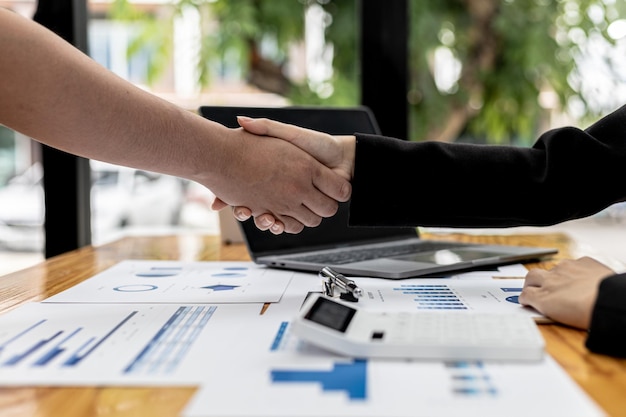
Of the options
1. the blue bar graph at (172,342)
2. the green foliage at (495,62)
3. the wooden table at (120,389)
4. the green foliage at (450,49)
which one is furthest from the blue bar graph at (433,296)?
the green foliage at (495,62)

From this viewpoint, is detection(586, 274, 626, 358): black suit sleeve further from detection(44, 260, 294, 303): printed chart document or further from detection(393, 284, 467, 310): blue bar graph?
detection(44, 260, 294, 303): printed chart document

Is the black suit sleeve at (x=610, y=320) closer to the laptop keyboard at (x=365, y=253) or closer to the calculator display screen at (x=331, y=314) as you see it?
the calculator display screen at (x=331, y=314)

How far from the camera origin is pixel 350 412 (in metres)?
0.43

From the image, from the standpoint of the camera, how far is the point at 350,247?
1200mm

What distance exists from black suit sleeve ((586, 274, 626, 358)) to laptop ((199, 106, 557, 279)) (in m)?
0.36

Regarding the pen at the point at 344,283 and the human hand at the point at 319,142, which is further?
the human hand at the point at 319,142

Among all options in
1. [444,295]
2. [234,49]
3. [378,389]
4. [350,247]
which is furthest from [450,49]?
[378,389]

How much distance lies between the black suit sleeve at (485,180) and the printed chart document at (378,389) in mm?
339

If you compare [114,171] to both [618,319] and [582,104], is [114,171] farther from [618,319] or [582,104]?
[618,319]

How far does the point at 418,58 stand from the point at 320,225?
136 cm

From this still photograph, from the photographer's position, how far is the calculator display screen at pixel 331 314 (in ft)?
1.87

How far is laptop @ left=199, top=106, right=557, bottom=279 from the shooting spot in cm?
98

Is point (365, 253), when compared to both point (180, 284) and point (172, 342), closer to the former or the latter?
point (180, 284)

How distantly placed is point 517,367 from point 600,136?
0.51m
